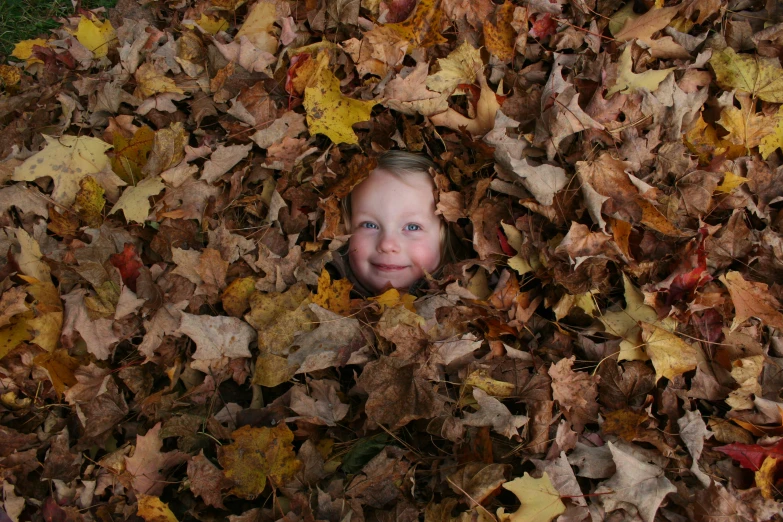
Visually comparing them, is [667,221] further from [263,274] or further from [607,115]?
[263,274]

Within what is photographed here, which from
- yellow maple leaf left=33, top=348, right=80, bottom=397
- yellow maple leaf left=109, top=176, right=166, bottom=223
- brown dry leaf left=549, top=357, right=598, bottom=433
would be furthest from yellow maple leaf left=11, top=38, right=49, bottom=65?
brown dry leaf left=549, top=357, right=598, bottom=433

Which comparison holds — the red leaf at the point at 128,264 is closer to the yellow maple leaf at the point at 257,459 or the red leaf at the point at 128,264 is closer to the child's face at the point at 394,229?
the yellow maple leaf at the point at 257,459

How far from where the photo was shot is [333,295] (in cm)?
213

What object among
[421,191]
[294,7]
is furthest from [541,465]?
[294,7]

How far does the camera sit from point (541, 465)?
166 cm

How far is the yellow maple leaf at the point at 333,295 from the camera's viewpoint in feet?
6.88

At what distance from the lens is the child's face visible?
227 cm

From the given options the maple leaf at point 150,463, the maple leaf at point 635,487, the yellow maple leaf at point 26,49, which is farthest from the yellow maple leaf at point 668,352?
the yellow maple leaf at point 26,49

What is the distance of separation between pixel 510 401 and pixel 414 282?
623mm

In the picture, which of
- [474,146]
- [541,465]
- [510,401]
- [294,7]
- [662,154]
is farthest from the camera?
[294,7]

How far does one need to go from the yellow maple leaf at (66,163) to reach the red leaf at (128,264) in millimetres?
303

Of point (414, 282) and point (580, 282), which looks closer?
point (580, 282)

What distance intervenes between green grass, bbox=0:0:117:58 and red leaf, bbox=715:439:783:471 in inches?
123

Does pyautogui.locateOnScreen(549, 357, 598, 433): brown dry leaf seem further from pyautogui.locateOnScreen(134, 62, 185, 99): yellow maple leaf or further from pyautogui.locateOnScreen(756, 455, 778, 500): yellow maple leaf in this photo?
pyautogui.locateOnScreen(134, 62, 185, 99): yellow maple leaf
